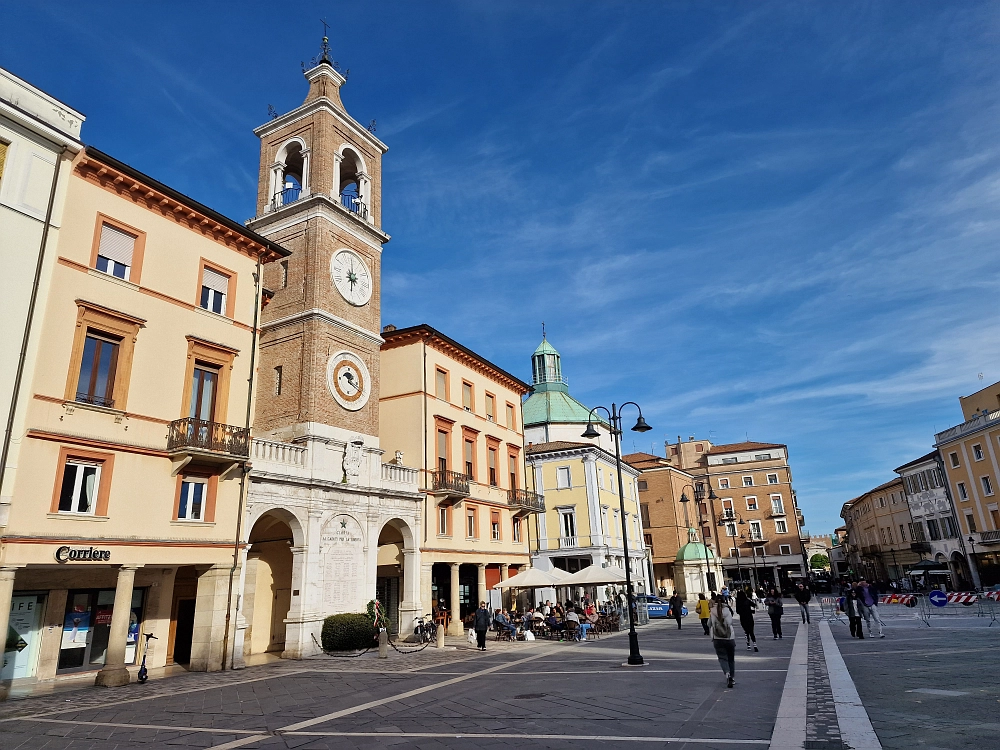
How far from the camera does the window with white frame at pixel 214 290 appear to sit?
67.4 ft

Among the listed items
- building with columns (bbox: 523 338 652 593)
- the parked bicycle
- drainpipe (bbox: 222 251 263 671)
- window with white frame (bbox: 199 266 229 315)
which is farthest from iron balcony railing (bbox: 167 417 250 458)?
building with columns (bbox: 523 338 652 593)

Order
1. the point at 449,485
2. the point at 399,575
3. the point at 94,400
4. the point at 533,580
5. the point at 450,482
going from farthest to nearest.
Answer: the point at 450,482, the point at 449,485, the point at 399,575, the point at 533,580, the point at 94,400

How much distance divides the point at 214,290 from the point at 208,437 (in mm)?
5431

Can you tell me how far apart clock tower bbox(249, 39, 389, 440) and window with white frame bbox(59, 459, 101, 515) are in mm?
7674

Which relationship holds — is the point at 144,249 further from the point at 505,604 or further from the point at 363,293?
the point at 505,604

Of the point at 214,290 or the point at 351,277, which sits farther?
the point at 351,277

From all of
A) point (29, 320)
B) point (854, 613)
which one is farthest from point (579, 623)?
point (29, 320)

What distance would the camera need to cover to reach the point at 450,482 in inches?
1176

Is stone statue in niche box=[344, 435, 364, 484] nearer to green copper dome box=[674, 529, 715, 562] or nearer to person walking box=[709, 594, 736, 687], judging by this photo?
person walking box=[709, 594, 736, 687]

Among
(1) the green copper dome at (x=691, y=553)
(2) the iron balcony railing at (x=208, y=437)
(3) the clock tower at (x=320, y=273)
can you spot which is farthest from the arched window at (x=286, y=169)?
(1) the green copper dome at (x=691, y=553)

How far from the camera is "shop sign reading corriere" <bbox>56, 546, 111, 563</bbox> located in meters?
15.1

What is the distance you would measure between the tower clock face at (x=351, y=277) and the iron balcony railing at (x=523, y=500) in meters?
14.9

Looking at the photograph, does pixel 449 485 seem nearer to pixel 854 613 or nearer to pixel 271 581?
pixel 271 581

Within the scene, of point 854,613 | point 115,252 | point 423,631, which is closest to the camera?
point 115,252
